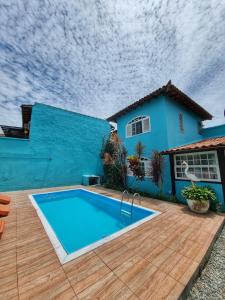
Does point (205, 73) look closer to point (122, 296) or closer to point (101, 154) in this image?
point (101, 154)

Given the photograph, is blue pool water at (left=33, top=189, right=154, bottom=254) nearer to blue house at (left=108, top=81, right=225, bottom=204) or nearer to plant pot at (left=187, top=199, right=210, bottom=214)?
plant pot at (left=187, top=199, right=210, bottom=214)

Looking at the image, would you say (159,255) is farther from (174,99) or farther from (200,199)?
(174,99)

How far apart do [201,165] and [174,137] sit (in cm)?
289

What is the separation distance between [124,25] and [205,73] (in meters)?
7.34

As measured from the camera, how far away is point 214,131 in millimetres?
13352

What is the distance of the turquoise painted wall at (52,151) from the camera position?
36.0ft

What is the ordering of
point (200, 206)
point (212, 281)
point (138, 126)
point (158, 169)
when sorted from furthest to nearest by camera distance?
point (138, 126), point (158, 169), point (200, 206), point (212, 281)

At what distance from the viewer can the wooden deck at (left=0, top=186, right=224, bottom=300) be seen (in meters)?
2.36

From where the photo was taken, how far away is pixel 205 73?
1015 centimetres

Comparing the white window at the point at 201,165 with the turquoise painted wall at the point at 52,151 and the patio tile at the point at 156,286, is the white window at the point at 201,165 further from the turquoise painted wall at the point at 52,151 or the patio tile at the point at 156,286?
the turquoise painted wall at the point at 52,151

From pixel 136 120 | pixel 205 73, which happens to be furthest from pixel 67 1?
pixel 205 73

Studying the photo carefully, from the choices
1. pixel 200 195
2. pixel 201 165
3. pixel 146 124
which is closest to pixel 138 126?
pixel 146 124

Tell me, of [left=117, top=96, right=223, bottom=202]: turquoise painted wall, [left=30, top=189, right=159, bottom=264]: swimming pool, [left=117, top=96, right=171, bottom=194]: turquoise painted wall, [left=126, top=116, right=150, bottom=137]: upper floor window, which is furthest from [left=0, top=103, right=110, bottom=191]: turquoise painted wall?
[left=117, top=96, right=223, bottom=202]: turquoise painted wall

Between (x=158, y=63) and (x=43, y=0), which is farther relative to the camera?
(x=158, y=63)
